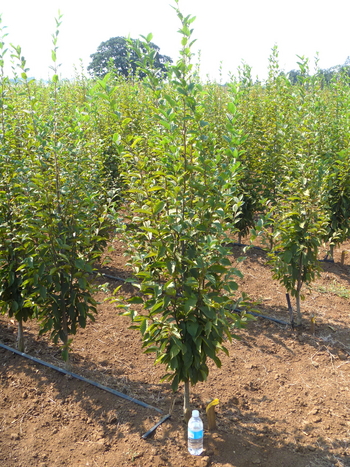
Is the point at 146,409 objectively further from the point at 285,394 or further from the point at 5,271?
the point at 5,271

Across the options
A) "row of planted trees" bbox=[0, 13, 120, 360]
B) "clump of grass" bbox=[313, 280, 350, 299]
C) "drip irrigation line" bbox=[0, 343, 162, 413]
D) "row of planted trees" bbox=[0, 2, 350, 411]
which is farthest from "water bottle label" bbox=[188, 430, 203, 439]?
"clump of grass" bbox=[313, 280, 350, 299]

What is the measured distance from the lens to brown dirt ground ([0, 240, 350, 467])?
9.64 ft

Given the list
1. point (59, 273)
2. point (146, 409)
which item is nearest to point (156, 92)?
point (59, 273)

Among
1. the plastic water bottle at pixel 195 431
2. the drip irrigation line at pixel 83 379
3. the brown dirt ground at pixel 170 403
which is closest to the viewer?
the plastic water bottle at pixel 195 431

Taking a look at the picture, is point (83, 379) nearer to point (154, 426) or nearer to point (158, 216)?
point (154, 426)

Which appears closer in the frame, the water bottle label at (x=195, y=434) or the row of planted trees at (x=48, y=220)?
the water bottle label at (x=195, y=434)

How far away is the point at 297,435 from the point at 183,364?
3.74 ft

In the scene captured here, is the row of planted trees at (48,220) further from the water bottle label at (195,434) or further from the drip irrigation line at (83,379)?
the water bottle label at (195,434)

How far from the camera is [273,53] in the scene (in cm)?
659

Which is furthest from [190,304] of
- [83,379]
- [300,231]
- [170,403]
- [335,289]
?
[335,289]

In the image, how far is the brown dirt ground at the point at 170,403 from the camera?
294 cm

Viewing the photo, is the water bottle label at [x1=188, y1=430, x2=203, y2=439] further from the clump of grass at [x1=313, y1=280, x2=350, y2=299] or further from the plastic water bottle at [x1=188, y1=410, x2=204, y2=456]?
the clump of grass at [x1=313, y1=280, x2=350, y2=299]

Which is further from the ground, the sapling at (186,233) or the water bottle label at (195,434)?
the sapling at (186,233)

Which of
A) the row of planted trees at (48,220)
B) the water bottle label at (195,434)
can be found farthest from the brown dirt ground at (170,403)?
the row of planted trees at (48,220)
